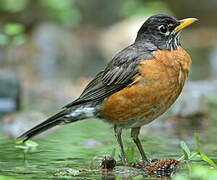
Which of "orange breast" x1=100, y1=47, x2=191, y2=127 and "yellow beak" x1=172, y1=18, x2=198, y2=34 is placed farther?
"yellow beak" x1=172, y1=18, x2=198, y2=34

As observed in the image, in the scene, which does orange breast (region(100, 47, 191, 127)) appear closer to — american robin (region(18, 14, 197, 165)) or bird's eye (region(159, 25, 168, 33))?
american robin (region(18, 14, 197, 165))

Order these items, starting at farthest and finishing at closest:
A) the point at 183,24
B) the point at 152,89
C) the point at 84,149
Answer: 1. the point at 84,149
2. the point at 183,24
3. the point at 152,89

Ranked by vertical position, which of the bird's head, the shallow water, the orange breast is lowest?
the shallow water

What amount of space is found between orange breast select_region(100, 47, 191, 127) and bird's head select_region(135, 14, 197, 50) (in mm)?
121

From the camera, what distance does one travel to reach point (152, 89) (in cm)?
511

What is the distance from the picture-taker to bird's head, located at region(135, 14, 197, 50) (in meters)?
5.41

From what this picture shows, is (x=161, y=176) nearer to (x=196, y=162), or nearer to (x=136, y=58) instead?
(x=196, y=162)

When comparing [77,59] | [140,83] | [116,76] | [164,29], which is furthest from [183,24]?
[77,59]

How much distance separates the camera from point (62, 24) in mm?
14586

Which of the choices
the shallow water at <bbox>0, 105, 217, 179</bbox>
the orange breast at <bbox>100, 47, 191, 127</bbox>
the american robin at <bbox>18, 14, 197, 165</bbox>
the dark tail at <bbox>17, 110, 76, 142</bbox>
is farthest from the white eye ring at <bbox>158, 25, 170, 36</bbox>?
the dark tail at <bbox>17, 110, 76, 142</bbox>

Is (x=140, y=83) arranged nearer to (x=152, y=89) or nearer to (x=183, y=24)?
(x=152, y=89)

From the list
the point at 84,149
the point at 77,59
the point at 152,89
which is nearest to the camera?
the point at 152,89

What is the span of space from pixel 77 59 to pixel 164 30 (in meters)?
7.42

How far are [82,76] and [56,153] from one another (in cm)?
556
